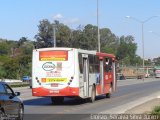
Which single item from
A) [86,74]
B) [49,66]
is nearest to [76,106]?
[86,74]

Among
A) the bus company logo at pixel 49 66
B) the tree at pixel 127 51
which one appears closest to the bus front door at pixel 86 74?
the bus company logo at pixel 49 66

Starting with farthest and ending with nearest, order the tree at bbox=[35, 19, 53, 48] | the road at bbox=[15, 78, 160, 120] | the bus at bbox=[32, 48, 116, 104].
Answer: the tree at bbox=[35, 19, 53, 48] < the bus at bbox=[32, 48, 116, 104] < the road at bbox=[15, 78, 160, 120]

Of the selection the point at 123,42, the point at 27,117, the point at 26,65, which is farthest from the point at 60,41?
the point at 27,117

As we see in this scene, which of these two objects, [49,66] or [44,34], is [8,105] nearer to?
[49,66]

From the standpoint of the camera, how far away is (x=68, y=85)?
24562 mm

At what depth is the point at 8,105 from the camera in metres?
14.6

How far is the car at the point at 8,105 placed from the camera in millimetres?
14250

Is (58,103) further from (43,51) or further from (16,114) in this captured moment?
(16,114)

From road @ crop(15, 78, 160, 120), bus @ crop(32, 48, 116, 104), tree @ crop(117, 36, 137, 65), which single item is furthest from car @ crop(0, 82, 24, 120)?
tree @ crop(117, 36, 137, 65)

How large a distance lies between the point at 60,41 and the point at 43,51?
329 ft

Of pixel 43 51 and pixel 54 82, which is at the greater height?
pixel 43 51

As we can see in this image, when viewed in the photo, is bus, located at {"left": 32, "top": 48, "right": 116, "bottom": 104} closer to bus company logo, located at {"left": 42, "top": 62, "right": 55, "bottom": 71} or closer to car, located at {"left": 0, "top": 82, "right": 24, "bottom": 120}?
bus company logo, located at {"left": 42, "top": 62, "right": 55, "bottom": 71}

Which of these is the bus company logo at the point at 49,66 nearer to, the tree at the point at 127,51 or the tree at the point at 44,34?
the tree at the point at 44,34

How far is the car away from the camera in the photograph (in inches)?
561
